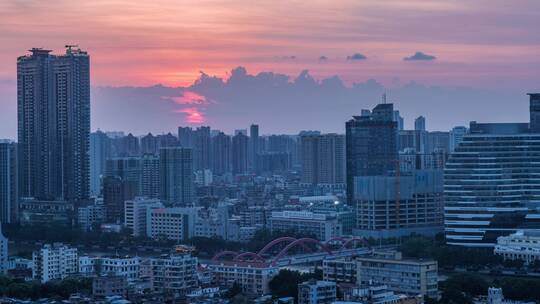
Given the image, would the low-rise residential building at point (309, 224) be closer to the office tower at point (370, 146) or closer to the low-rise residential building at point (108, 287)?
the office tower at point (370, 146)

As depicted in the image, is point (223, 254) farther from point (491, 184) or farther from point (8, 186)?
point (8, 186)

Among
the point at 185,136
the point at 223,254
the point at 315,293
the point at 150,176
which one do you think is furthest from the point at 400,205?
the point at 185,136

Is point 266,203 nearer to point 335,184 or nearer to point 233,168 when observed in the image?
point 335,184

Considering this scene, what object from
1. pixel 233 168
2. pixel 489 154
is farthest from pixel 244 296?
pixel 233 168

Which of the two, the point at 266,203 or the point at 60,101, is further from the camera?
the point at 266,203

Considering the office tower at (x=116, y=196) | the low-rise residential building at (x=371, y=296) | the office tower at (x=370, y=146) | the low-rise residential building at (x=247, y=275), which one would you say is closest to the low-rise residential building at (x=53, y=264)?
the low-rise residential building at (x=247, y=275)

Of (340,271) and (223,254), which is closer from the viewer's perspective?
(340,271)
